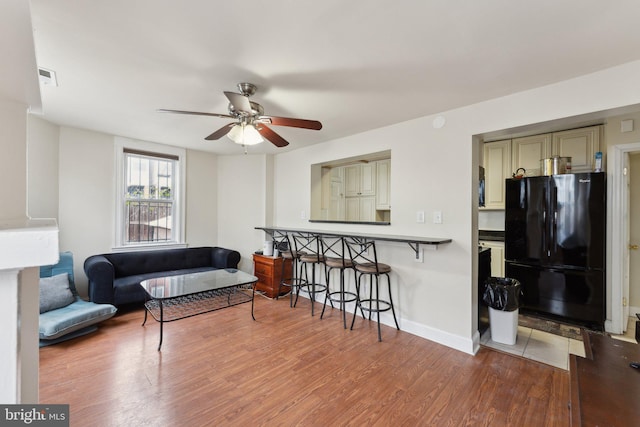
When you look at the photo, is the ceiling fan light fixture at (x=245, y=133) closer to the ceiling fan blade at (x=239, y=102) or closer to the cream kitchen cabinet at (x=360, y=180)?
the ceiling fan blade at (x=239, y=102)

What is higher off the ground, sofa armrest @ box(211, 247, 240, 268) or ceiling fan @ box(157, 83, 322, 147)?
ceiling fan @ box(157, 83, 322, 147)

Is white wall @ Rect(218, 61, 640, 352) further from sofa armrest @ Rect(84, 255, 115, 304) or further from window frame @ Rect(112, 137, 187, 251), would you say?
sofa armrest @ Rect(84, 255, 115, 304)

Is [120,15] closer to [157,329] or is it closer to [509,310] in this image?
[157,329]

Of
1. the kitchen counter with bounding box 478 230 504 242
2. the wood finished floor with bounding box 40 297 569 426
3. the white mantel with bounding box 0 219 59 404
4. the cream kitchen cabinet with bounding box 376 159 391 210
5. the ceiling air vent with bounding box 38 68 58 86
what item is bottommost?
the wood finished floor with bounding box 40 297 569 426

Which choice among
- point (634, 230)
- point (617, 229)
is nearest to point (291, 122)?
point (617, 229)

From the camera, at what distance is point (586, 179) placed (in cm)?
299

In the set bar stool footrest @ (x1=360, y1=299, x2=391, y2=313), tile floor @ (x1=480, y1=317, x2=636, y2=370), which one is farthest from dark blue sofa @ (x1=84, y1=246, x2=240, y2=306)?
tile floor @ (x1=480, y1=317, x2=636, y2=370)

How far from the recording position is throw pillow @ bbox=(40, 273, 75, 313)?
271cm

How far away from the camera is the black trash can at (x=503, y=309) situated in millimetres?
2670

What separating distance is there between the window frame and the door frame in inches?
214

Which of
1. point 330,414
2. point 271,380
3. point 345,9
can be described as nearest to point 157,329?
point 271,380

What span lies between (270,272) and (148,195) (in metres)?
2.17

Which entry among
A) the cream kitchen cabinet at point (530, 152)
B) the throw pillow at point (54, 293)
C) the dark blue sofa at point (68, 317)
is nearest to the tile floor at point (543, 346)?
the cream kitchen cabinet at point (530, 152)

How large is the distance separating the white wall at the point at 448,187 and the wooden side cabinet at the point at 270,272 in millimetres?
1494
